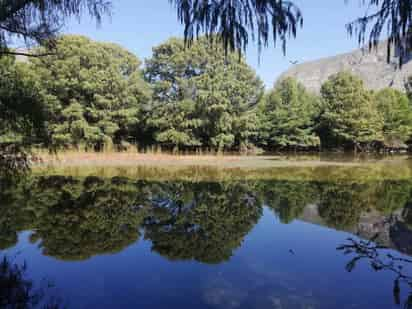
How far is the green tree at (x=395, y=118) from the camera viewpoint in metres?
23.2

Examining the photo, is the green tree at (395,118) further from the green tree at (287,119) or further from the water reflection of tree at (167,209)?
the water reflection of tree at (167,209)

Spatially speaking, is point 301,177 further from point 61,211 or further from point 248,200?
point 61,211

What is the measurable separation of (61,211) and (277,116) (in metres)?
18.1

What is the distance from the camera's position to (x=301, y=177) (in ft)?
29.0

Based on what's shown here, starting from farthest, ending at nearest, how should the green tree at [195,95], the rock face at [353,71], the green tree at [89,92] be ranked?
the rock face at [353,71] → the green tree at [195,95] → the green tree at [89,92]

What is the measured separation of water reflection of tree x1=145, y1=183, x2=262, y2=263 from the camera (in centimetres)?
355

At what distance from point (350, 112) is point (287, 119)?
14.9 feet

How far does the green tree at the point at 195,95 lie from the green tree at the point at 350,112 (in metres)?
7.34

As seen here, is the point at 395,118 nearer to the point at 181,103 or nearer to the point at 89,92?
the point at 181,103

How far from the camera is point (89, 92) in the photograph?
15914mm

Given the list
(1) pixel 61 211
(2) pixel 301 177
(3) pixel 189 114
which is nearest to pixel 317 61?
(3) pixel 189 114

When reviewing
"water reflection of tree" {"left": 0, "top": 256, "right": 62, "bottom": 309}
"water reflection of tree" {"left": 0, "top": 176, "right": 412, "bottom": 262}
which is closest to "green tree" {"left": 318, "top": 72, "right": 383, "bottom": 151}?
"water reflection of tree" {"left": 0, "top": 176, "right": 412, "bottom": 262}

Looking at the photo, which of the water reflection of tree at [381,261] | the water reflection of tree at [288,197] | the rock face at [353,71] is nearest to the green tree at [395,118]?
the water reflection of tree at [288,197]

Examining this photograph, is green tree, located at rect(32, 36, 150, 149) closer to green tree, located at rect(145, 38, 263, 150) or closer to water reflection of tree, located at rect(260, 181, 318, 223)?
green tree, located at rect(145, 38, 263, 150)
